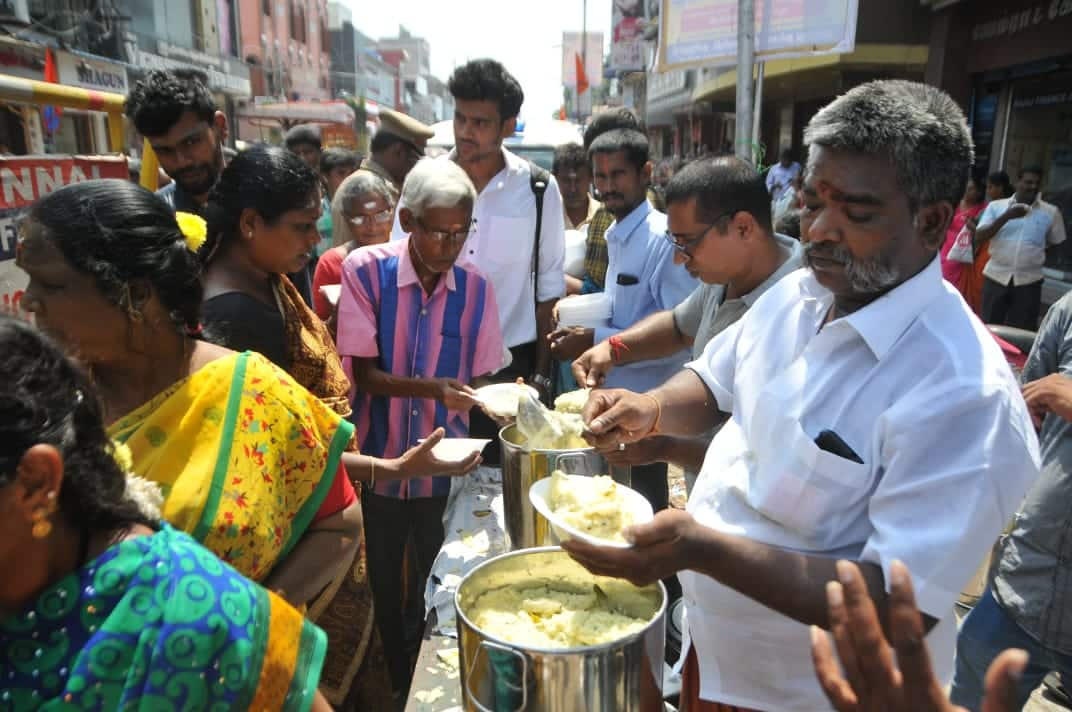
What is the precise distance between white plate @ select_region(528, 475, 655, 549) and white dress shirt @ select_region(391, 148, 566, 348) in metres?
1.97

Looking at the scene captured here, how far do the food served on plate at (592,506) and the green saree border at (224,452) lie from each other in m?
0.68

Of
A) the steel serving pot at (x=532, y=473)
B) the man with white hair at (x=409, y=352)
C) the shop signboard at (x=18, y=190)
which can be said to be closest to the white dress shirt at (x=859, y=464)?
the steel serving pot at (x=532, y=473)

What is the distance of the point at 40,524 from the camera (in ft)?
2.99

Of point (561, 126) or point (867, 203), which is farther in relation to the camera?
point (561, 126)

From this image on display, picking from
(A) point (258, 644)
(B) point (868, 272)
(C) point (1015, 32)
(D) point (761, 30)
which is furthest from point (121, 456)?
(C) point (1015, 32)

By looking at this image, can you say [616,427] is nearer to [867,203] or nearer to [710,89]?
[867,203]

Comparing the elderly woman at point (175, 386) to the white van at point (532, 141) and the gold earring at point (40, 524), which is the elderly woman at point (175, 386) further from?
the white van at point (532, 141)

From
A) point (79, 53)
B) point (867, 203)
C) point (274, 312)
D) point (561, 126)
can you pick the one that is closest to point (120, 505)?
point (274, 312)

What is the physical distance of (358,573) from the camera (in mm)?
1932

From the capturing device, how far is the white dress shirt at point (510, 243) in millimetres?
3551

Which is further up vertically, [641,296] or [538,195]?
[538,195]

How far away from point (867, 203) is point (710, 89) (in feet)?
53.4

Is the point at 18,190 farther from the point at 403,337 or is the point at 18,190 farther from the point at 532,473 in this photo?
the point at 532,473

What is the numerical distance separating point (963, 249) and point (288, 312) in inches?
295
